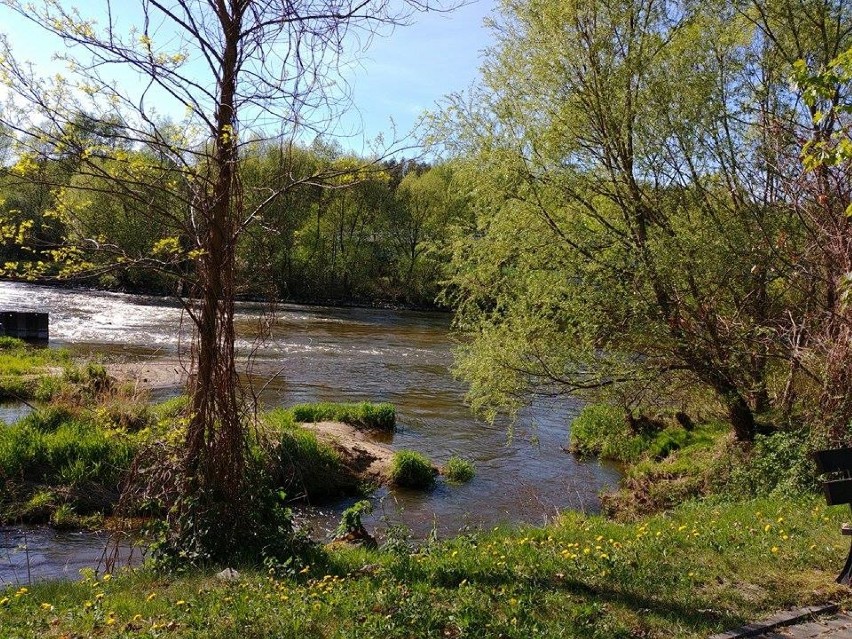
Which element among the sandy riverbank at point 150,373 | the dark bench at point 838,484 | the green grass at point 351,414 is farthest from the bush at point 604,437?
the sandy riverbank at point 150,373

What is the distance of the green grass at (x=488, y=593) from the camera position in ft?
14.8

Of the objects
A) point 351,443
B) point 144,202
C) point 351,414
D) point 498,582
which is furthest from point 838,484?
point 351,414

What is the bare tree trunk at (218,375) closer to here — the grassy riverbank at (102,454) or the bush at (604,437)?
the grassy riverbank at (102,454)

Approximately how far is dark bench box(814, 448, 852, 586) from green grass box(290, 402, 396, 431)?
456 inches

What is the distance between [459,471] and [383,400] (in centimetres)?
662

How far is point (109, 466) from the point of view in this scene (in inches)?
427

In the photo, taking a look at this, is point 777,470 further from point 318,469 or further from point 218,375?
point 218,375

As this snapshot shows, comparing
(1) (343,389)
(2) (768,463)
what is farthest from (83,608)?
(1) (343,389)

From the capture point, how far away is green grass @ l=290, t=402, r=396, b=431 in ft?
52.1

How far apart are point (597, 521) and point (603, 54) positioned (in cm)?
781

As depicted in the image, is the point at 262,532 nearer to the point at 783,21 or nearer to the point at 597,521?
the point at 597,521

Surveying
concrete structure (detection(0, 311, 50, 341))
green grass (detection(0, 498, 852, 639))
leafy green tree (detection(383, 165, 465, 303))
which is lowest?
green grass (detection(0, 498, 852, 639))

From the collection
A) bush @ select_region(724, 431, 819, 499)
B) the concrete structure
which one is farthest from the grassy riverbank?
the concrete structure

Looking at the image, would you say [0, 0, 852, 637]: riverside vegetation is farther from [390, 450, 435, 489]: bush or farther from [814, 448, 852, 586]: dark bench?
[390, 450, 435, 489]: bush
